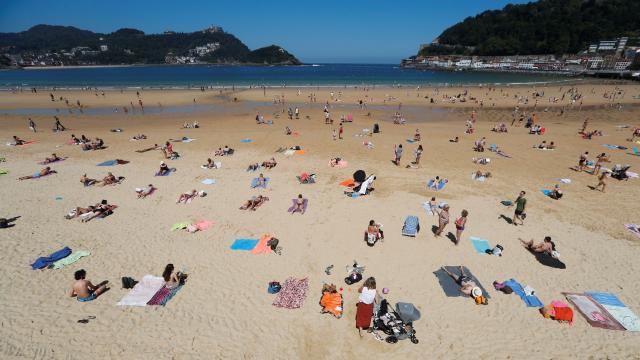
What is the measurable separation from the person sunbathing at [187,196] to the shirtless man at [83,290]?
17.8ft

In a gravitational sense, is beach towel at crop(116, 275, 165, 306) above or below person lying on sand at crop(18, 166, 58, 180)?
below

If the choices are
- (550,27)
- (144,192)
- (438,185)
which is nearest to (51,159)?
(144,192)

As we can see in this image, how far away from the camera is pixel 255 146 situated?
21.1 meters

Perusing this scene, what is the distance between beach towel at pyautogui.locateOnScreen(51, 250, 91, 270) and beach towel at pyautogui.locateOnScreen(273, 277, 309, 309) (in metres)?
6.59

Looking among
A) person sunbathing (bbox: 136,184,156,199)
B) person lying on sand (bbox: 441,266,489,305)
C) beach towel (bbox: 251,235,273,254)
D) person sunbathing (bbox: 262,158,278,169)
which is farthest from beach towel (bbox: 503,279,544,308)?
person sunbathing (bbox: 136,184,156,199)

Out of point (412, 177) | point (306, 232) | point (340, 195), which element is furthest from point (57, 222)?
point (412, 177)

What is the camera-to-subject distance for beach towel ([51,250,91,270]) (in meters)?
9.03

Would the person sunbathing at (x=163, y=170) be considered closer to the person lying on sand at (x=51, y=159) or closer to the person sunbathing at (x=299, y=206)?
the person lying on sand at (x=51, y=159)

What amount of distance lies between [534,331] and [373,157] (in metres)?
12.8

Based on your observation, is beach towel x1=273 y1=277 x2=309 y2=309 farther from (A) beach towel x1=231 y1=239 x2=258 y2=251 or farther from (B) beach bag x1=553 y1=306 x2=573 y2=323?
(B) beach bag x1=553 y1=306 x2=573 y2=323

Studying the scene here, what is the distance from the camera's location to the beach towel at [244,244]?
9.86 metres

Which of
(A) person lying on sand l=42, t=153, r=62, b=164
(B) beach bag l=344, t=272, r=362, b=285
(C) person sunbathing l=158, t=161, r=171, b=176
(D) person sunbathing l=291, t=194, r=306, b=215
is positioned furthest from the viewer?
(A) person lying on sand l=42, t=153, r=62, b=164

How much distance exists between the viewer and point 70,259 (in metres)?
9.31

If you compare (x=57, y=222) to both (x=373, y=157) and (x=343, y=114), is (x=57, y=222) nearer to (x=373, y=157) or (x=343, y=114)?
(x=373, y=157)
